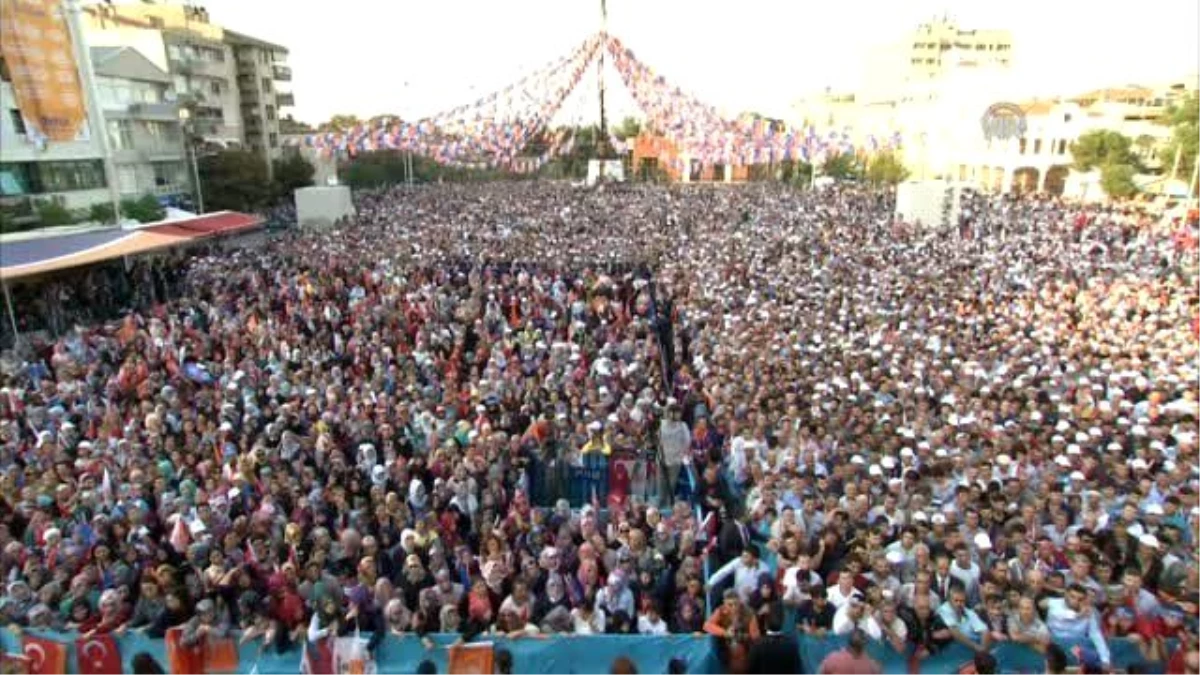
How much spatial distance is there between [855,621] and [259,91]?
56508mm

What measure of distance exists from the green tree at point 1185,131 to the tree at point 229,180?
44.9 meters

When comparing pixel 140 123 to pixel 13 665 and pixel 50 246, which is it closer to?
pixel 50 246

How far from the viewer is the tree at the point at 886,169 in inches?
2157

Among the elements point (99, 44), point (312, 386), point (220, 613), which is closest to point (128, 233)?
point (312, 386)

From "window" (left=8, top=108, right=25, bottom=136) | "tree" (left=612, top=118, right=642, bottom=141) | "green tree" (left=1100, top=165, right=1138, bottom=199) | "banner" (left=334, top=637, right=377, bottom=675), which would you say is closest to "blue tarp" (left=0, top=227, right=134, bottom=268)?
"banner" (left=334, top=637, right=377, bottom=675)

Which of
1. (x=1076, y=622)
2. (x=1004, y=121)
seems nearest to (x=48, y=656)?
(x=1076, y=622)

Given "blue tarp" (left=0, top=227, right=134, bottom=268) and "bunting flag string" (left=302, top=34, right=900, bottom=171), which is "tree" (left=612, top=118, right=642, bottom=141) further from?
"blue tarp" (left=0, top=227, right=134, bottom=268)

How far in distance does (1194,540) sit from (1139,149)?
46.1m

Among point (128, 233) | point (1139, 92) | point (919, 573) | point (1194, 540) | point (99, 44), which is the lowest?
point (1194, 540)

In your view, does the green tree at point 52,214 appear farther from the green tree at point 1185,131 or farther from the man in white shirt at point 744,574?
the green tree at point 1185,131

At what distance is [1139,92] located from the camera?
55.1 m

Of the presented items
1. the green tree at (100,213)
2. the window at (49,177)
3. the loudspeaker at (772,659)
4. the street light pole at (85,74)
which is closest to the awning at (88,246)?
the street light pole at (85,74)

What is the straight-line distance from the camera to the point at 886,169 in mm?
55562

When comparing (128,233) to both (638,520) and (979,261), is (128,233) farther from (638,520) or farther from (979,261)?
(979,261)
